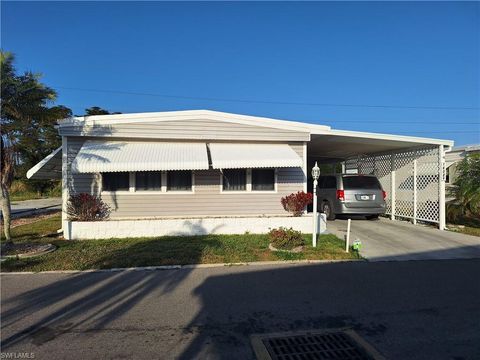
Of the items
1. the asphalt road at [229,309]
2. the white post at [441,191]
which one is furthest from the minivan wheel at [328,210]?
the asphalt road at [229,309]

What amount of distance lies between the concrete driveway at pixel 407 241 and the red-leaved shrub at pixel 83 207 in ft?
22.6

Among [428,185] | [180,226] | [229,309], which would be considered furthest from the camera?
[428,185]

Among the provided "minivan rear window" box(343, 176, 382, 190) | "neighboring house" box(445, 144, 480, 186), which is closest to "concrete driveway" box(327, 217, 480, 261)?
"minivan rear window" box(343, 176, 382, 190)

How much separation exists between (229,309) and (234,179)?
268 inches

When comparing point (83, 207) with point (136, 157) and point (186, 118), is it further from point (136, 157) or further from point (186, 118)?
point (186, 118)

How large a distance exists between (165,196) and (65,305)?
606cm

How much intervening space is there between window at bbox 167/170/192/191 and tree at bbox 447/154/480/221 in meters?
8.66

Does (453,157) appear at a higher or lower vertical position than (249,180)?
higher

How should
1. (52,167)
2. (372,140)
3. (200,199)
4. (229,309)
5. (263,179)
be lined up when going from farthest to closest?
(52,167)
(372,140)
(263,179)
(200,199)
(229,309)

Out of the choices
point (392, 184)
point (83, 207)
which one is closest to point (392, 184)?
point (392, 184)

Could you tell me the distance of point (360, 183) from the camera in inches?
510

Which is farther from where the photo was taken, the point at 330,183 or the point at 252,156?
the point at 330,183

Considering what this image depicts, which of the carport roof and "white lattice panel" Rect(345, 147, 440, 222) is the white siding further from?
"white lattice panel" Rect(345, 147, 440, 222)

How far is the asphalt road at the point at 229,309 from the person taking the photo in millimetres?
3910
